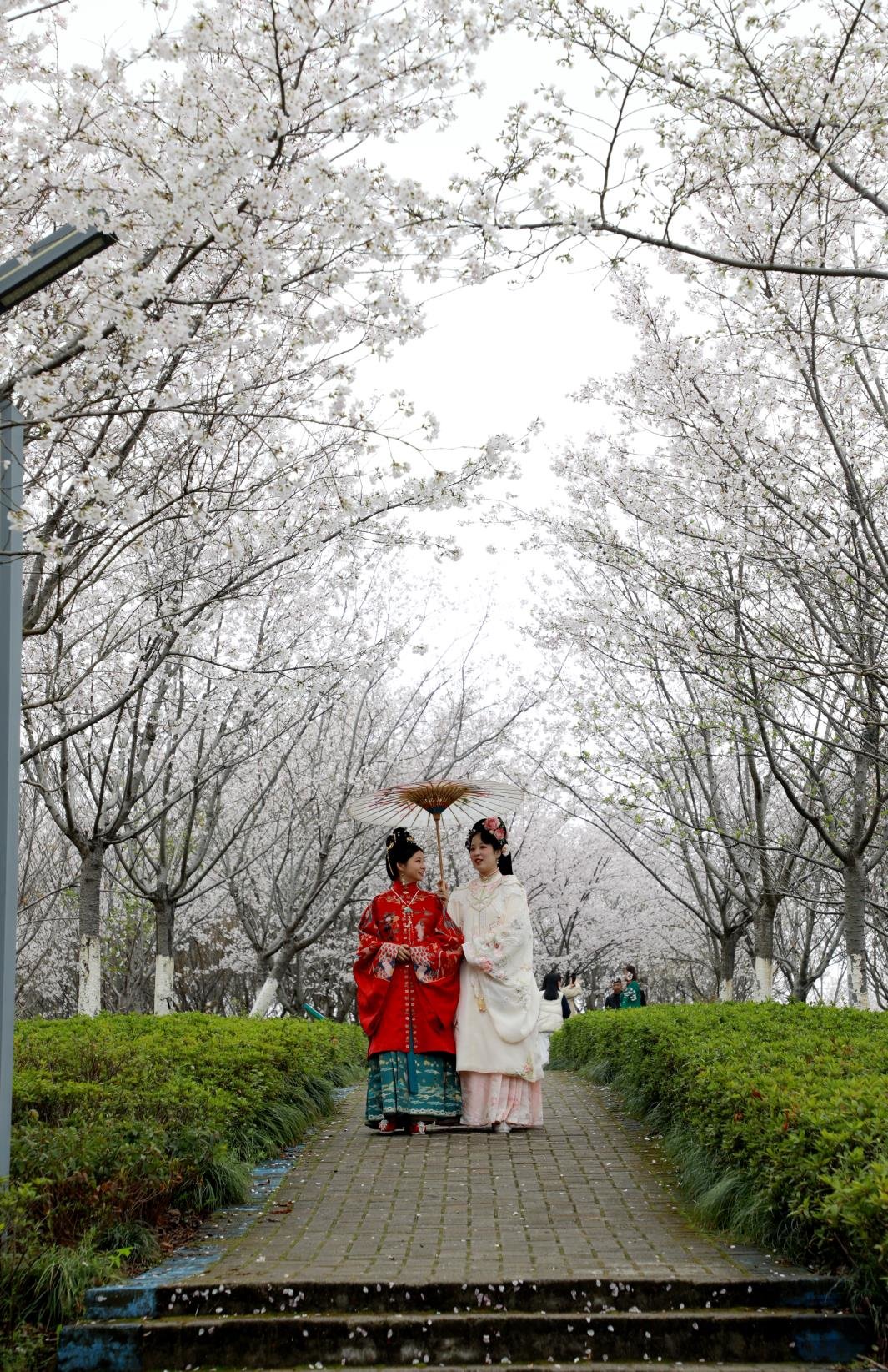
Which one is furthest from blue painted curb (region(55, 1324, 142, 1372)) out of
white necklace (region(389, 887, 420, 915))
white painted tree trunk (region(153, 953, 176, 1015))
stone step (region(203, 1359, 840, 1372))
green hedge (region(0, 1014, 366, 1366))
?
white painted tree trunk (region(153, 953, 176, 1015))

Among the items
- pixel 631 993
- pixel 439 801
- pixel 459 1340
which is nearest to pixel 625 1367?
pixel 459 1340

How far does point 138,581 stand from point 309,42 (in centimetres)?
643

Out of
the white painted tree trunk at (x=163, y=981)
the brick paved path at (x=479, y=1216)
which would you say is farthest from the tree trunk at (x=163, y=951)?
the brick paved path at (x=479, y=1216)

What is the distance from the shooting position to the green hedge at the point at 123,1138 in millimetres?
4203

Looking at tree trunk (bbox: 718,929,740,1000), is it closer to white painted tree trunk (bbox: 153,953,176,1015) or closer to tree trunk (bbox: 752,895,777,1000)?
tree trunk (bbox: 752,895,777,1000)

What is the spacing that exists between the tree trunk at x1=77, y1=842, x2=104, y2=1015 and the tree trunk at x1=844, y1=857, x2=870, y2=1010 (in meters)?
7.08

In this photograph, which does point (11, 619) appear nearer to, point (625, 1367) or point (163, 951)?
point (625, 1367)

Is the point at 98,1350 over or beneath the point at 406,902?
beneath

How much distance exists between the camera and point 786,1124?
473 cm

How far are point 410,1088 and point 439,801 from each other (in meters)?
1.99

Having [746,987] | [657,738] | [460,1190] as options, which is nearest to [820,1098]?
[460,1190]

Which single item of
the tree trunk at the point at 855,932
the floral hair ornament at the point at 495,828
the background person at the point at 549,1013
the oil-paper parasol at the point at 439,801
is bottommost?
the background person at the point at 549,1013

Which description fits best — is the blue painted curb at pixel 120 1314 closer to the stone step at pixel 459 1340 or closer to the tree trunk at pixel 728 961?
the stone step at pixel 459 1340

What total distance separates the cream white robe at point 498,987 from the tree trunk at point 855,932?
445cm
